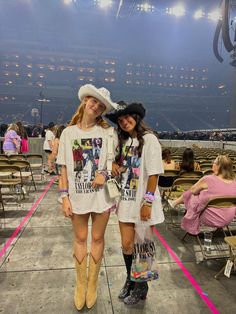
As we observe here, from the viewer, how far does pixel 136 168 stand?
1.96 meters

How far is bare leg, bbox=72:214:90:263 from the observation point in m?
2.05

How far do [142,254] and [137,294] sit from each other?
431mm

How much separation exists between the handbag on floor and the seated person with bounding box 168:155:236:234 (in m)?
1.08

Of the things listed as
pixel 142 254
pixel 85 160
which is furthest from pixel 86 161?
pixel 142 254

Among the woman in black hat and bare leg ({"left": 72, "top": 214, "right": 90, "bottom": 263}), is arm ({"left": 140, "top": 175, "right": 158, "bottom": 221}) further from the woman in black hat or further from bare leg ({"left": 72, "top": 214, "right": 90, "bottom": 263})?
bare leg ({"left": 72, "top": 214, "right": 90, "bottom": 263})

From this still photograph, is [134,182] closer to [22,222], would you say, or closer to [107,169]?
[107,169]

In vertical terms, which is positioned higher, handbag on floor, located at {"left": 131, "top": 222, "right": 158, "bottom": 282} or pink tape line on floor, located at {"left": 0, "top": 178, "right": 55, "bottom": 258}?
handbag on floor, located at {"left": 131, "top": 222, "right": 158, "bottom": 282}

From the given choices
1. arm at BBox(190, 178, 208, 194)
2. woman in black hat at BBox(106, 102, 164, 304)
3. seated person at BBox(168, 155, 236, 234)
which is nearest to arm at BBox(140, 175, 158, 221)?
woman in black hat at BBox(106, 102, 164, 304)

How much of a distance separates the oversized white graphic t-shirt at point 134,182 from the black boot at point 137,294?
623mm

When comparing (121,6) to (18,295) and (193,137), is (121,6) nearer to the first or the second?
(193,137)

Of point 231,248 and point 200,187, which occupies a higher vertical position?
point 200,187

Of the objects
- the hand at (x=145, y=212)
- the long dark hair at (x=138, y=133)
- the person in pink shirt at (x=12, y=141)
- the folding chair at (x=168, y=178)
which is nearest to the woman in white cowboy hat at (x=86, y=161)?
the long dark hair at (x=138, y=133)

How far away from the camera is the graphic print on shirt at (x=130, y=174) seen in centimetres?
196

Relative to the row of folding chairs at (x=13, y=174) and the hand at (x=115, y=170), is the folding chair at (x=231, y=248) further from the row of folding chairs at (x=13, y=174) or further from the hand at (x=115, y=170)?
the row of folding chairs at (x=13, y=174)
